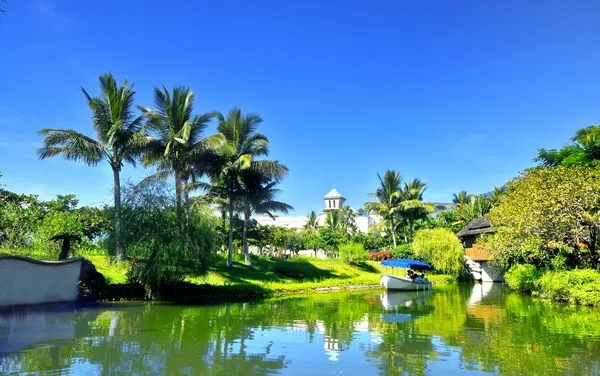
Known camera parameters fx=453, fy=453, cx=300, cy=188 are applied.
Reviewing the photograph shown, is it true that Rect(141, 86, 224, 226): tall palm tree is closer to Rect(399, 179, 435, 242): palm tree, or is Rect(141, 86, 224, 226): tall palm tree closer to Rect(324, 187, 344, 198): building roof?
Rect(399, 179, 435, 242): palm tree

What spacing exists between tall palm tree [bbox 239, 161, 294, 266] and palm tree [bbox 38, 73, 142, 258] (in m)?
8.27

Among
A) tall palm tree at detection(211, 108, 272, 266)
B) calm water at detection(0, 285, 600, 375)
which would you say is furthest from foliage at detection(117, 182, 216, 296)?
tall palm tree at detection(211, 108, 272, 266)

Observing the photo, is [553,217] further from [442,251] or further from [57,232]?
[57,232]

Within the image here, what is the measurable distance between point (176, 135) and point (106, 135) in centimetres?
403

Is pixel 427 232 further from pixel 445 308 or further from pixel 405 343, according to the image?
pixel 405 343

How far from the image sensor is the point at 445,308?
2123 centimetres

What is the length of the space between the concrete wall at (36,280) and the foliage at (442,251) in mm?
29330

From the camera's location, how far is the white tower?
403 ft

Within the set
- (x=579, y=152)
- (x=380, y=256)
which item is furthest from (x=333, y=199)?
(x=579, y=152)

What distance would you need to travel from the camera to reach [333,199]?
123125mm

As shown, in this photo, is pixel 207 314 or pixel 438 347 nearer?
pixel 438 347

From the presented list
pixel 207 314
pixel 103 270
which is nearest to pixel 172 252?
pixel 207 314

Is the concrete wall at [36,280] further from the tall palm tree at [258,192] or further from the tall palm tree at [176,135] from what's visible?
the tall palm tree at [258,192]

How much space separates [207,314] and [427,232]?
28725 millimetres
